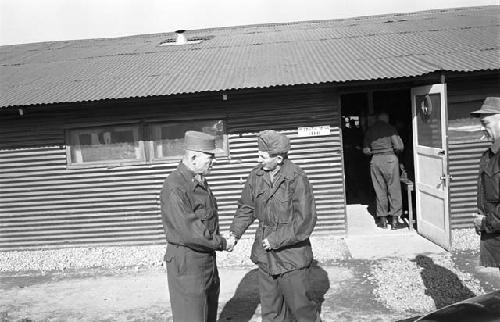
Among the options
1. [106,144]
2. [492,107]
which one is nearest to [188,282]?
[492,107]

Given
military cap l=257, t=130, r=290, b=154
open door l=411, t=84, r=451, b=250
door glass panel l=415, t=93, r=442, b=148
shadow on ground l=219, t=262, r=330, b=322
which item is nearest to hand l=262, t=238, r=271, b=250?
military cap l=257, t=130, r=290, b=154

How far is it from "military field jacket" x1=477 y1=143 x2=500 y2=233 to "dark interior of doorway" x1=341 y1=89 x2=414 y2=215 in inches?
272

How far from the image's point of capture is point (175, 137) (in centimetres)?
812

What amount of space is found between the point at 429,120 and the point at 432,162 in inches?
24.3

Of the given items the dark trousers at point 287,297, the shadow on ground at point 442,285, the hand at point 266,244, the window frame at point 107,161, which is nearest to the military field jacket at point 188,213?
the hand at point 266,244

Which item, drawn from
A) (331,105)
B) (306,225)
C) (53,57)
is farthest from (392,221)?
(53,57)

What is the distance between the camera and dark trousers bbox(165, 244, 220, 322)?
354 cm

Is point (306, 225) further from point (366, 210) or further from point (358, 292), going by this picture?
point (366, 210)

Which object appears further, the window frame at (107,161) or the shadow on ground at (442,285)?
the window frame at (107,161)

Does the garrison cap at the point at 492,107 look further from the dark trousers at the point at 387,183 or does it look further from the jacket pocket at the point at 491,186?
the dark trousers at the point at 387,183

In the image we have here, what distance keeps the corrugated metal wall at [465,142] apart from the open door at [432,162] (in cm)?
73

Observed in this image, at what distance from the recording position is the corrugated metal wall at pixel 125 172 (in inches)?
313

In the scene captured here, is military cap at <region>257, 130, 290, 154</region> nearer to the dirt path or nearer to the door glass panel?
the dirt path

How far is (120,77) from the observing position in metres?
8.60
